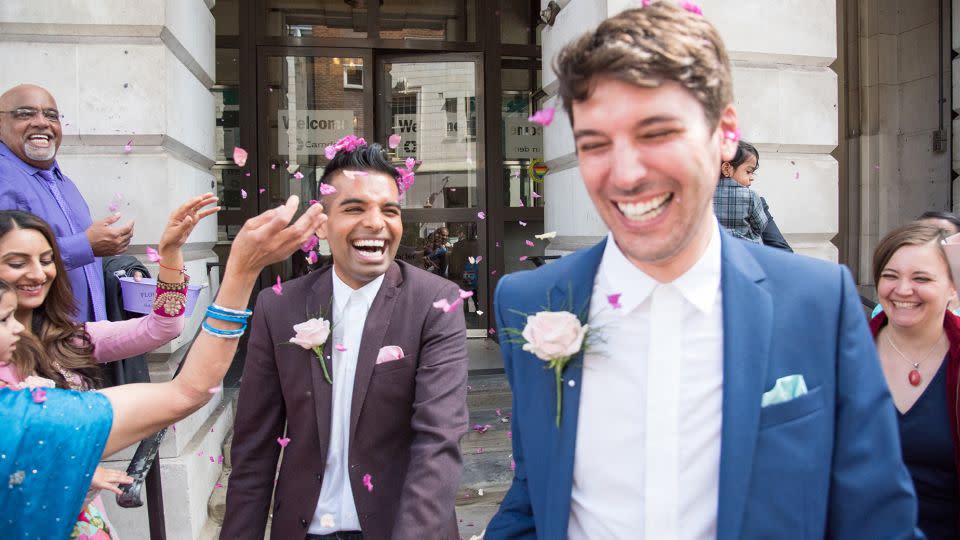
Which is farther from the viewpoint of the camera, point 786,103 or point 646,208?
point 786,103

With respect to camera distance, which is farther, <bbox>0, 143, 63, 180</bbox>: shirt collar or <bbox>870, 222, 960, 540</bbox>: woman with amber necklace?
<bbox>0, 143, 63, 180</bbox>: shirt collar

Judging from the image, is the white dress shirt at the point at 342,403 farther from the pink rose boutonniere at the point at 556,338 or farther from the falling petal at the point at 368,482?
the pink rose boutonniere at the point at 556,338

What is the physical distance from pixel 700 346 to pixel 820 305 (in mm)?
245

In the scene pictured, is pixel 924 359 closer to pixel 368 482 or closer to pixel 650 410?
pixel 650 410

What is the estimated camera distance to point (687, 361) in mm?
1515

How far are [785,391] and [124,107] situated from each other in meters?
4.49

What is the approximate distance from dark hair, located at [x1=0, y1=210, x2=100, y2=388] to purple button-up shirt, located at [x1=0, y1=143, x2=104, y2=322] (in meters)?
0.67

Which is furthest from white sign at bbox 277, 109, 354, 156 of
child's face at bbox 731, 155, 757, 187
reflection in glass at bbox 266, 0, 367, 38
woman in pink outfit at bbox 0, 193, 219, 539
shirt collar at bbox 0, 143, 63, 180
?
woman in pink outfit at bbox 0, 193, 219, 539

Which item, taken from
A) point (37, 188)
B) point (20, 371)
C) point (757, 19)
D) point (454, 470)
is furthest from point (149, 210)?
point (757, 19)

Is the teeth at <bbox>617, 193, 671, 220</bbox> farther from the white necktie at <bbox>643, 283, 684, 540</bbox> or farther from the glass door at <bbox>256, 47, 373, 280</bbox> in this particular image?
the glass door at <bbox>256, 47, 373, 280</bbox>

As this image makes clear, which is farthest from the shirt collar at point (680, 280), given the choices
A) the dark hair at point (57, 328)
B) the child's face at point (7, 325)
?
the dark hair at point (57, 328)

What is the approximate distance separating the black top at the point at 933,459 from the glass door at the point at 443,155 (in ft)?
19.8

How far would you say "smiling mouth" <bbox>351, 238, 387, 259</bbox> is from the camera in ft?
8.64

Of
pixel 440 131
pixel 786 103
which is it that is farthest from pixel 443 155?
pixel 786 103
